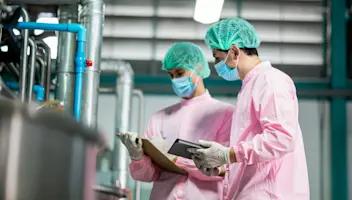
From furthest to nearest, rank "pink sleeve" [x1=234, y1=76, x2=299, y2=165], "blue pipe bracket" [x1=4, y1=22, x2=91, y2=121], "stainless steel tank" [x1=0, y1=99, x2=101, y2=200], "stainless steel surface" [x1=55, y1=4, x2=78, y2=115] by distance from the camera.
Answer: "stainless steel surface" [x1=55, y1=4, x2=78, y2=115], "blue pipe bracket" [x1=4, y1=22, x2=91, y2=121], "pink sleeve" [x1=234, y1=76, x2=299, y2=165], "stainless steel tank" [x1=0, y1=99, x2=101, y2=200]

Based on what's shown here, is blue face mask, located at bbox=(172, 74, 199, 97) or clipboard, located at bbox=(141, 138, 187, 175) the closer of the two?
clipboard, located at bbox=(141, 138, 187, 175)

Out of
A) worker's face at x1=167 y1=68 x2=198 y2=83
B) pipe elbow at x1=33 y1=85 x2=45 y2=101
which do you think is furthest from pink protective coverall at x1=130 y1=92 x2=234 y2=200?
pipe elbow at x1=33 y1=85 x2=45 y2=101

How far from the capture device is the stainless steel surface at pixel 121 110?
528cm

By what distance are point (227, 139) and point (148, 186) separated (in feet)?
10.3

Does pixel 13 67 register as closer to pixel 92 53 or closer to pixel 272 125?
pixel 92 53

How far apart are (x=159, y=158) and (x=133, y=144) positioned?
0.13m

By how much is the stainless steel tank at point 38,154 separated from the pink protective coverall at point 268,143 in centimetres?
118

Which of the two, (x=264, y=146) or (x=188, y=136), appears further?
(x=188, y=136)

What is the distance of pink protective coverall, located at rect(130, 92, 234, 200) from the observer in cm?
268

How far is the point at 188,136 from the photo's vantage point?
2.76 meters

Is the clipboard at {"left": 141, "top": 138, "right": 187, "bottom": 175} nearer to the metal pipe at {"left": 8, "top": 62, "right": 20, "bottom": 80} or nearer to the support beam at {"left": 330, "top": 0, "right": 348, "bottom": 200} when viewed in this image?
the metal pipe at {"left": 8, "top": 62, "right": 20, "bottom": 80}

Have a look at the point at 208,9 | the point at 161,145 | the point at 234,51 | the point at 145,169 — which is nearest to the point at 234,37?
the point at 234,51

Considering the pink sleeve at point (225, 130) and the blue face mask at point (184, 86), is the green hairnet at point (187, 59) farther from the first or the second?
the pink sleeve at point (225, 130)

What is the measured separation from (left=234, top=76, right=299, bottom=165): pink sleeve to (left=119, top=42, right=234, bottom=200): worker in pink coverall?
1.29ft
